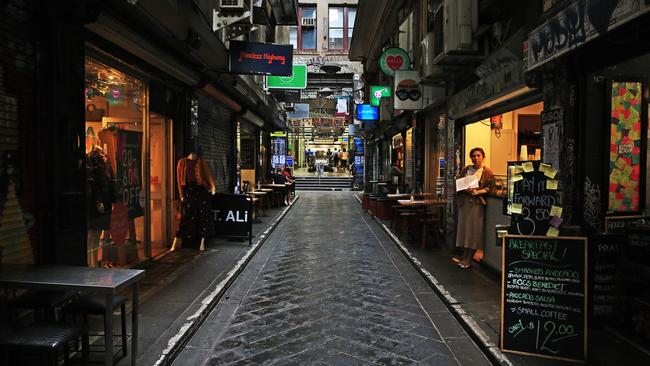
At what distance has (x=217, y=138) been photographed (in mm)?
12883

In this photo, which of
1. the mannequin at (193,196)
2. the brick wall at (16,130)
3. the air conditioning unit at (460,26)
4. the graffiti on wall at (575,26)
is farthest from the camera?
the mannequin at (193,196)

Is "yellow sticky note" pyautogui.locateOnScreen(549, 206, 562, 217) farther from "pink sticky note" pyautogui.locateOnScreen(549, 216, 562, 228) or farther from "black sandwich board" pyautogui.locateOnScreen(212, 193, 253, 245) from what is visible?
"black sandwich board" pyautogui.locateOnScreen(212, 193, 253, 245)

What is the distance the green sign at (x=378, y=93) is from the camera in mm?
17734

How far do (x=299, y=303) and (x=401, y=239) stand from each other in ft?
18.7

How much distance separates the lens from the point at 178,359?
170 inches

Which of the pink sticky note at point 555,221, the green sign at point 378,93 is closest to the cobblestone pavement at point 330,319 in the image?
the pink sticky note at point 555,221

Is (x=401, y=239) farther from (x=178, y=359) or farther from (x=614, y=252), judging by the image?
(x=178, y=359)

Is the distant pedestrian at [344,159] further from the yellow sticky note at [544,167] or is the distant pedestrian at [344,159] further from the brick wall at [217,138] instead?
the yellow sticky note at [544,167]

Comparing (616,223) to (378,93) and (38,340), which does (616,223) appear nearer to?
(38,340)

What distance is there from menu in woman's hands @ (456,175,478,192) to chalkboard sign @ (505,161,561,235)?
9.27ft

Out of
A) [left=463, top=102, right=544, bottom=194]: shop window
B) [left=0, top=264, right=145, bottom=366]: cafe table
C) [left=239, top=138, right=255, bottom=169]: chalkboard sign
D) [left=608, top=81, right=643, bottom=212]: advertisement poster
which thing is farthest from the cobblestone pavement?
[left=239, top=138, right=255, bottom=169]: chalkboard sign

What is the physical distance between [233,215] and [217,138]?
3.56 m

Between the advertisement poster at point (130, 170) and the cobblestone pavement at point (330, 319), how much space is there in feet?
7.09

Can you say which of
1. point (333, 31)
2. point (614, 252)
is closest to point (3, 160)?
point (614, 252)
